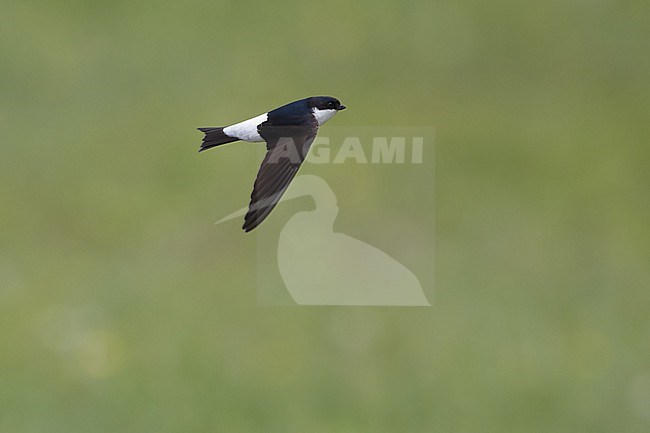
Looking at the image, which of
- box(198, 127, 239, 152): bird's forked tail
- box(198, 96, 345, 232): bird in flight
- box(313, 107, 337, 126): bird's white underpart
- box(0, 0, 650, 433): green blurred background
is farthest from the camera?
box(0, 0, 650, 433): green blurred background

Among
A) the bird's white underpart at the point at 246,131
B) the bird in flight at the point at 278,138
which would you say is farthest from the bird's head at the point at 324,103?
the bird's white underpart at the point at 246,131

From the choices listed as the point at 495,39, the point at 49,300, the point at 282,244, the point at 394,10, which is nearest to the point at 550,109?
the point at 495,39

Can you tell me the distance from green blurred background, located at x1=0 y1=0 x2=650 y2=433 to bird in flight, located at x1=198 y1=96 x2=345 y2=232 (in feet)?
14.7

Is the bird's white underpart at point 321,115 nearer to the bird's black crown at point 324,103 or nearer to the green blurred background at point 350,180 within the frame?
the bird's black crown at point 324,103

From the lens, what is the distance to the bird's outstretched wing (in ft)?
10.0

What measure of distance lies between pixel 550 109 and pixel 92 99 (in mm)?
5315

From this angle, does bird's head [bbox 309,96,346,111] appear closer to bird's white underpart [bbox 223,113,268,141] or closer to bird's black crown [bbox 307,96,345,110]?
bird's black crown [bbox 307,96,345,110]

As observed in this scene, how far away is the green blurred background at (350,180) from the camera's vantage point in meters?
8.20

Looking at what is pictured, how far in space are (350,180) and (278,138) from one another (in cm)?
641

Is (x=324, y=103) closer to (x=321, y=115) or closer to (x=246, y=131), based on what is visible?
(x=321, y=115)

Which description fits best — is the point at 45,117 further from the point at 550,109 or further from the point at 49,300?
the point at 550,109

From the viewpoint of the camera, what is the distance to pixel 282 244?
8922 millimetres

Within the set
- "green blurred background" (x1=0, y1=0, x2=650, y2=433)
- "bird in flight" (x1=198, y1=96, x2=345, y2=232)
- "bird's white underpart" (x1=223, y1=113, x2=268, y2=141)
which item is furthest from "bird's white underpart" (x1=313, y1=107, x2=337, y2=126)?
"green blurred background" (x1=0, y1=0, x2=650, y2=433)

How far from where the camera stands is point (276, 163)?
3.32 meters
